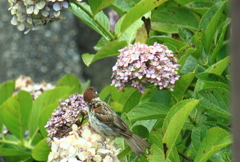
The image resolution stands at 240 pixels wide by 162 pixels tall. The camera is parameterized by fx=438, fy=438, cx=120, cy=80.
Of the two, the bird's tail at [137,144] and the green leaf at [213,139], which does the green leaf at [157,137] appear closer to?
the bird's tail at [137,144]

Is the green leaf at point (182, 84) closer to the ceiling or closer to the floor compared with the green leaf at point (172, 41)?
closer to the floor

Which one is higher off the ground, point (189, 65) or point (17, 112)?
point (189, 65)

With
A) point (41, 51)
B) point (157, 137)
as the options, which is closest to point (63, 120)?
point (157, 137)

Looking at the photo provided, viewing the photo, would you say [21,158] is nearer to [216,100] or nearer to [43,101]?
[43,101]

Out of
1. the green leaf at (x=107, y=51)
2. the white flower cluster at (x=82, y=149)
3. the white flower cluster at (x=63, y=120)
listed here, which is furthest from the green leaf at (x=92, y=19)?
the white flower cluster at (x=82, y=149)

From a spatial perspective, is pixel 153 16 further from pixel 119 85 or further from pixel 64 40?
pixel 64 40

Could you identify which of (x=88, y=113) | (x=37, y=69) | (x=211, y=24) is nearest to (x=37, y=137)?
(x=88, y=113)

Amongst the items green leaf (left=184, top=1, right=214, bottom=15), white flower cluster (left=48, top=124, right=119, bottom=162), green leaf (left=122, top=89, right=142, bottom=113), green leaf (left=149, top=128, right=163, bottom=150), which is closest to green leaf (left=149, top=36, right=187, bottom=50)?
green leaf (left=184, top=1, right=214, bottom=15)
